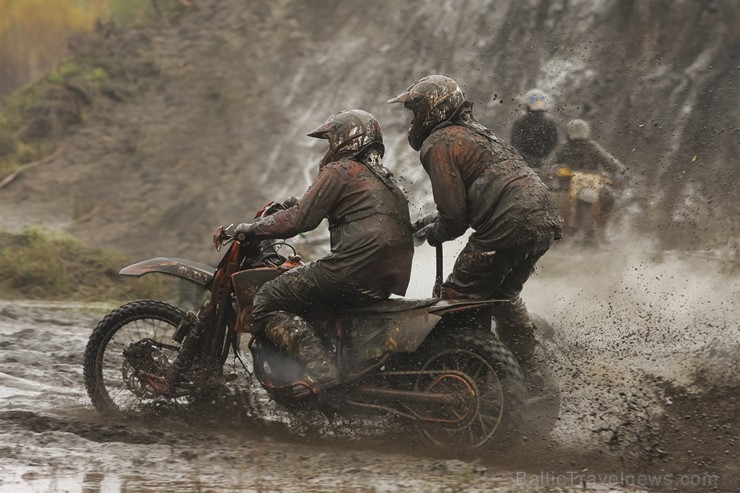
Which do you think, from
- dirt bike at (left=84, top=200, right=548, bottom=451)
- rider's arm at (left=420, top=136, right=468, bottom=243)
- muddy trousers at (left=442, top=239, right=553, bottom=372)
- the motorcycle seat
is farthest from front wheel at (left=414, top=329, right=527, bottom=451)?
rider's arm at (left=420, top=136, right=468, bottom=243)

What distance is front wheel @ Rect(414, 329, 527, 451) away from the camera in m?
6.79

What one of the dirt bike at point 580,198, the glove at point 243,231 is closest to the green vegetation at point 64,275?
the dirt bike at point 580,198

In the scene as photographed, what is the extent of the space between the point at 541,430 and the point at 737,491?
1.36 m

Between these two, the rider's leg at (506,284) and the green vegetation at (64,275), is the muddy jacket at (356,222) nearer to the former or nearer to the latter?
the rider's leg at (506,284)

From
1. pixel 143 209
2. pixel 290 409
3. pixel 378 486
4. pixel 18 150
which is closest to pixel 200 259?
pixel 143 209

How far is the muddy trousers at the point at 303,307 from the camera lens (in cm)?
690

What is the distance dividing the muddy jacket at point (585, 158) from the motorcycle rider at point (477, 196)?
6132 mm

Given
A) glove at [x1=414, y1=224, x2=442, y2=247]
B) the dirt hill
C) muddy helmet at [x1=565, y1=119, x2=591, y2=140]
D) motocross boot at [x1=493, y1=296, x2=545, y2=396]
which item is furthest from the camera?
the dirt hill

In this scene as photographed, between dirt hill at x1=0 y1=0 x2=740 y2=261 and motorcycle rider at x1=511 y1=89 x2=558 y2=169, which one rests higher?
dirt hill at x1=0 y1=0 x2=740 y2=261

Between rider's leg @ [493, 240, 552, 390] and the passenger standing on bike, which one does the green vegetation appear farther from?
rider's leg @ [493, 240, 552, 390]

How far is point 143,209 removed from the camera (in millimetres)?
16562

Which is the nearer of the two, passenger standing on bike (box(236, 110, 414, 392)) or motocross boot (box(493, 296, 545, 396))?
passenger standing on bike (box(236, 110, 414, 392))

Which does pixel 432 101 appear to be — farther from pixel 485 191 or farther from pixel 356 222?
pixel 356 222

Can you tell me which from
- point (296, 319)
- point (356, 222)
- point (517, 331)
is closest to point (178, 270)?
point (296, 319)
